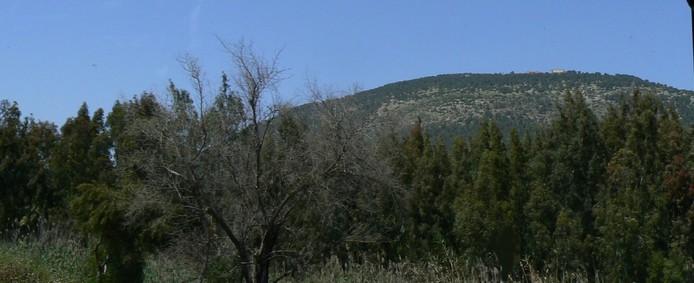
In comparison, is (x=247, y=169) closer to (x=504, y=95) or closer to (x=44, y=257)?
(x=44, y=257)

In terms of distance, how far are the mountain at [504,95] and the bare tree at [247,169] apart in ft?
141

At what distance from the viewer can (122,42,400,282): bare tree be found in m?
19.2

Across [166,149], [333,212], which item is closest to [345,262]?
[333,212]

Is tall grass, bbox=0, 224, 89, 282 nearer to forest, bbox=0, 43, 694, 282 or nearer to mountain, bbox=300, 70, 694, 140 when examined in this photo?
forest, bbox=0, 43, 694, 282

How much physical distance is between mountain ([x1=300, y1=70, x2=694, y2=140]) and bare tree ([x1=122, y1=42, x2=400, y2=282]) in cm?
4301

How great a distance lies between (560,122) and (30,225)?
18.1 meters

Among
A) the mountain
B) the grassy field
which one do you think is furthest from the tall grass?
the mountain

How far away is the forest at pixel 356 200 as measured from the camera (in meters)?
19.4

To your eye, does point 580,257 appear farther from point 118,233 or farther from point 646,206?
point 118,233

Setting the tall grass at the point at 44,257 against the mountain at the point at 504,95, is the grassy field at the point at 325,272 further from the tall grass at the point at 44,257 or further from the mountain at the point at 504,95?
the mountain at the point at 504,95

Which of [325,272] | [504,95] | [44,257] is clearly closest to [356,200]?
[325,272]

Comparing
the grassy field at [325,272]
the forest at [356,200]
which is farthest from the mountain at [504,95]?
the grassy field at [325,272]

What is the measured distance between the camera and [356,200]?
20.6 meters

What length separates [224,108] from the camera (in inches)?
793
